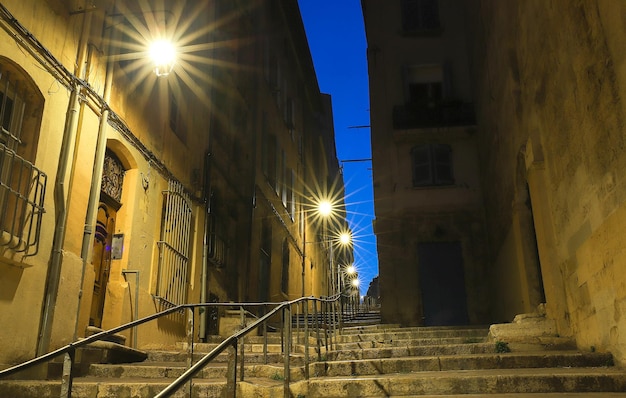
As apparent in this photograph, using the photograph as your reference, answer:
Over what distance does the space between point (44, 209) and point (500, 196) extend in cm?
955

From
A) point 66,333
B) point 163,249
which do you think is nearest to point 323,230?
point 163,249

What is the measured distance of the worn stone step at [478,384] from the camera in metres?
5.05

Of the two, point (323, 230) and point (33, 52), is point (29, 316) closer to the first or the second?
point (33, 52)

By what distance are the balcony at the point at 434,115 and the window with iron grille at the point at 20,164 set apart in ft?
39.5

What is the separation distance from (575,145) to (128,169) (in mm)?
6271

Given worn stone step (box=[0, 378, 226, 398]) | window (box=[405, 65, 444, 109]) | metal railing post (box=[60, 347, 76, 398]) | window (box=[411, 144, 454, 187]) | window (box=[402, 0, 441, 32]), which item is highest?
window (box=[402, 0, 441, 32])

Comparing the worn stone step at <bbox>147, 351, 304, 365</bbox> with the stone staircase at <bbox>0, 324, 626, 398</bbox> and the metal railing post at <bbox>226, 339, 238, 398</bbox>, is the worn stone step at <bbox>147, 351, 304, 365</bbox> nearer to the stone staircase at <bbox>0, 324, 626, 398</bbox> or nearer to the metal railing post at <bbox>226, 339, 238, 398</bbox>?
the stone staircase at <bbox>0, 324, 626, 398</bbox>

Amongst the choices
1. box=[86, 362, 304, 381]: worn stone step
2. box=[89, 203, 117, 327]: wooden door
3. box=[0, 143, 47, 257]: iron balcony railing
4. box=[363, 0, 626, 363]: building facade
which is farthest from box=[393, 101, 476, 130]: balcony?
box=[0, 143, 47, 257]: iron balcony railing

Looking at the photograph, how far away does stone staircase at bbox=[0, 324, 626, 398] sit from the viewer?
517 cm

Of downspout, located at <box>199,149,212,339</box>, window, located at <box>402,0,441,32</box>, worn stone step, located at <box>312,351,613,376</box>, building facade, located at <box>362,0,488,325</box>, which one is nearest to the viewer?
worn stone step, located at <box>312,351,613,376</box>

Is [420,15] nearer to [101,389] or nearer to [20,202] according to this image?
[20,202]

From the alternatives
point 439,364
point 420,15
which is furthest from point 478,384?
point 420,15

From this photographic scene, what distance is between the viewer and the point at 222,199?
42.1ft

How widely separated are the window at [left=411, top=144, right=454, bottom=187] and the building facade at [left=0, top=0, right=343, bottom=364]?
4.50 m
